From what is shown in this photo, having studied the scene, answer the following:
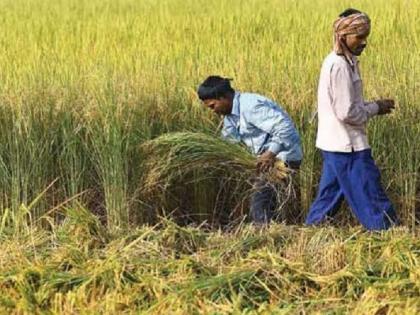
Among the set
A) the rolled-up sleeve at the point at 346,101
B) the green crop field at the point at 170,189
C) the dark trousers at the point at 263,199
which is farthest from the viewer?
the dark trousers at the point at 263,199

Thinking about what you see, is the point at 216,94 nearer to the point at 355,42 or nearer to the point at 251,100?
the point at 251,100

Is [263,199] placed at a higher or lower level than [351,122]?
lower

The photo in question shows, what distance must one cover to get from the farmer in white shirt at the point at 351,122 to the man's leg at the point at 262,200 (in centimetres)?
34

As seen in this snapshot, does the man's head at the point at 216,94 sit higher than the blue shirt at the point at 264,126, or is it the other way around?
the man's head at the point at 216,94

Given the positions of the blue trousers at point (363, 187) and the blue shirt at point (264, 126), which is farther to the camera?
the blue shirt at point (264, 126)

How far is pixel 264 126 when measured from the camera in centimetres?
382

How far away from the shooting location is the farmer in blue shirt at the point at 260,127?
12.5 feet

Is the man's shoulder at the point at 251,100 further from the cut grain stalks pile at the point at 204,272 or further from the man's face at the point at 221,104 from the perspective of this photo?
the cut grain stalks pile at the point at 204,272

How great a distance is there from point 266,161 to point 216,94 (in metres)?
0.37

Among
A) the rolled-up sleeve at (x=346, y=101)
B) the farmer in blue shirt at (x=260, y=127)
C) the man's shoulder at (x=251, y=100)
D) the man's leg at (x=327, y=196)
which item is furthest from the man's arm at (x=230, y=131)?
the rolled-up sleeve at (x=346, y=101)

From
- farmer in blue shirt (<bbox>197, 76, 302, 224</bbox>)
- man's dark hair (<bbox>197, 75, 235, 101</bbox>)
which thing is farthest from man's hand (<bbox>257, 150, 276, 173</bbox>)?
man's dark hair (<bbox>197, 75, 235, 101</bbox>)

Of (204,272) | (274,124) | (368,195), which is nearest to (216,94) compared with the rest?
(274,124)

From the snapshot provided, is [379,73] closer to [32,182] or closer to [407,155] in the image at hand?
[407,155]

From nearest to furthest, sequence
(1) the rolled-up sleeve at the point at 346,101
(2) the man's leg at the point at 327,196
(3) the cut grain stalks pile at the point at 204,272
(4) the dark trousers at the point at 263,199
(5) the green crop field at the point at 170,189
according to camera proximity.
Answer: (3) the cut grain stalks pile at the point at 204,272
(5) the green crop field at the point at 170,189
(1) the rolled-up sleeve at the point at 346,101
(2) the man's leg at the point at 327,196
(4) the dark trousers at the point at 263,199
